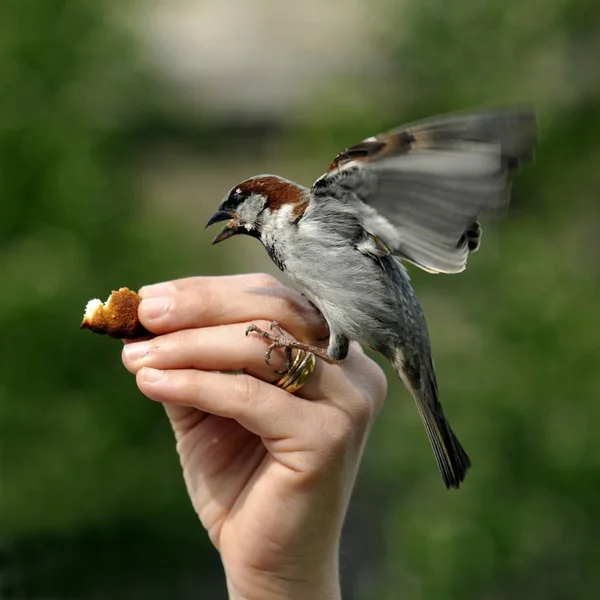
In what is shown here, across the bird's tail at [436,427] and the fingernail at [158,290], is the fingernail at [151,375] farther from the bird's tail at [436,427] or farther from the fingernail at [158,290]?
the bird's tail at [436,427]

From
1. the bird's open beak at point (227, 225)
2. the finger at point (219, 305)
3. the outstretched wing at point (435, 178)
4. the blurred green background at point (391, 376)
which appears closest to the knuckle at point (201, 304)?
the finger at point (219, 305)

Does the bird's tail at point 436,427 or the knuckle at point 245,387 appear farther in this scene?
the bird's tail at point 436,427

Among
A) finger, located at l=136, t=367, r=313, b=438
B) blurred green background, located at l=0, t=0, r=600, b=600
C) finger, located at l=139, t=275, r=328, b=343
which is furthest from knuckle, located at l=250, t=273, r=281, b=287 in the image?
blurred green background, located at l=0, t=0, r=600, b=600

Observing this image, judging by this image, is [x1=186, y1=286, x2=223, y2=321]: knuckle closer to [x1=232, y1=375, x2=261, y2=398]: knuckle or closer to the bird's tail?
→ [x1=232, y1=375, x2=261, y2=398]: knuckle

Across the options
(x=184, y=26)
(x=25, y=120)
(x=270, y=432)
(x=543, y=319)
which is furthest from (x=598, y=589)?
(x=184, y=26)

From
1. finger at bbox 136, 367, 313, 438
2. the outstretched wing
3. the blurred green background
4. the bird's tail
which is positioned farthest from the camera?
the blurred green background

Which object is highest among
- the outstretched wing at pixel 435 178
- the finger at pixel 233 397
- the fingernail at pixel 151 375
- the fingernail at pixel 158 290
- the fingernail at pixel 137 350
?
the outstretched wing at pixel 435 178

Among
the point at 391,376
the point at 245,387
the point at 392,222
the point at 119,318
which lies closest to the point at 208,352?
the point at 245,387

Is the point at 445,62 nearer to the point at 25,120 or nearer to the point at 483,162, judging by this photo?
the point at 25,120
